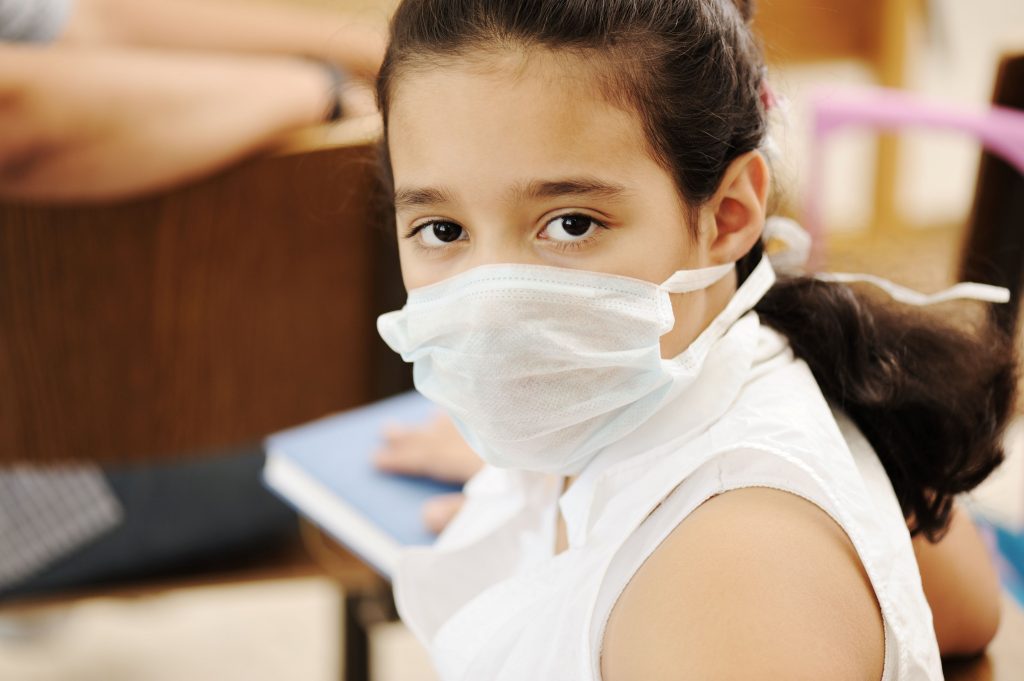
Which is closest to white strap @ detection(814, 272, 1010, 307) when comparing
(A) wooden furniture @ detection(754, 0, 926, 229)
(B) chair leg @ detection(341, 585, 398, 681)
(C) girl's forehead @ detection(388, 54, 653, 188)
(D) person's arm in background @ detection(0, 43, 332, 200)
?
(C) girl's forehead @ detection(388, 54, 653, 188)

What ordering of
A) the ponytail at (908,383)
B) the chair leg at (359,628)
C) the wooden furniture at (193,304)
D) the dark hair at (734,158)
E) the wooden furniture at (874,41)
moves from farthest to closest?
the wooden furniture at (874,41) → the chair leg at (359,628) → the wooden furniture at (193,304) → the ponytail at (908,383) → the dark hair at (734,158)

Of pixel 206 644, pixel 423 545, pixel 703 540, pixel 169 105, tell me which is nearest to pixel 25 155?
pixel 169 105

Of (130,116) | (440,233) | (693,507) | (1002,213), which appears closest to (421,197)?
(440,233)

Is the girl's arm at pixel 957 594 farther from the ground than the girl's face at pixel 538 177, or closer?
closer

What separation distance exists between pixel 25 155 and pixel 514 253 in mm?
567

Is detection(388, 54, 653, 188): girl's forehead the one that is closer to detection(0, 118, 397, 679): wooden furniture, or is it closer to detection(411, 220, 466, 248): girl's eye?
detection(411, 220, 466, 248): girl's eye

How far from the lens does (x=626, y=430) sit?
67 centimetres

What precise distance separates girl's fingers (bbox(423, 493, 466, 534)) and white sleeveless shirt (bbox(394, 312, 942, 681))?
15 cm

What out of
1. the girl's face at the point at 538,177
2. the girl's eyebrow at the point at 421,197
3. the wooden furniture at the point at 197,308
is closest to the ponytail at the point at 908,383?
the girl's face at the point at 538,177

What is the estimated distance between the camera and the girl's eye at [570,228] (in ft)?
2.12

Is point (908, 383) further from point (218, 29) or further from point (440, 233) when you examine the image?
point (218, 29)

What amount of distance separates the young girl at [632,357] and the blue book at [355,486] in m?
0.23

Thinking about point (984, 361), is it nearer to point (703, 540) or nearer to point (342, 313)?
point (703, 540)

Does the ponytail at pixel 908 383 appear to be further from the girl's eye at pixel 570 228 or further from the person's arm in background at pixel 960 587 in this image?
the girl's eye at pixel 570 228
